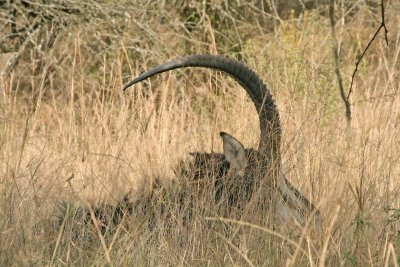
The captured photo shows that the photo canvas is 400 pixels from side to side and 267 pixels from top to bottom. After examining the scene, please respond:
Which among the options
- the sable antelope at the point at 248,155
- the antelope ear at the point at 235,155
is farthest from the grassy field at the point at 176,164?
the antelope ear at the point at 235,155

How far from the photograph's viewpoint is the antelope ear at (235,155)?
5145 millimetres

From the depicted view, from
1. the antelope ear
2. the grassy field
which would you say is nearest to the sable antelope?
the antelope ear

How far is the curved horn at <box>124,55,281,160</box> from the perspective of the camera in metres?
5.19

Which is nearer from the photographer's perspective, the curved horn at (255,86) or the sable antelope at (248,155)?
the sable antelope at (248,155)

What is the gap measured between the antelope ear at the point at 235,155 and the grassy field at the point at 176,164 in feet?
0.77

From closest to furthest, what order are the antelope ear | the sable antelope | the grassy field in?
the grassy field
the sable antelope
the antelope ear

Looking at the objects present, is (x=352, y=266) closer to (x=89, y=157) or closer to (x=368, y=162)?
(x=368, y=162)

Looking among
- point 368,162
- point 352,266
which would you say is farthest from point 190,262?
point 368,162

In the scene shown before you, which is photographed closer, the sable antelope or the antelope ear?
the sable antelope

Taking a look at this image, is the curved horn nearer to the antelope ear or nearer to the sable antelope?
the sable antelope

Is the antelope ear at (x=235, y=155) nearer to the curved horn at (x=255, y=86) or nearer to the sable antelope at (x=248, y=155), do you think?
the sable antelope at (x=248, y=155)

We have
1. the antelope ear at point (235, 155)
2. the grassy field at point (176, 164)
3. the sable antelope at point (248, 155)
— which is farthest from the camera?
the antelope ear at point (235, 155)

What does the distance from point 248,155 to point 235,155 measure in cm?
13

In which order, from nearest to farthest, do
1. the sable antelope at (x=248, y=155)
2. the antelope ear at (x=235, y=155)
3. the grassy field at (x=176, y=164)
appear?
the grassy field at (x=176, y=164) → the sable antelope at (x=248, y=155) → the antelope ear at (x=235, y=155)
